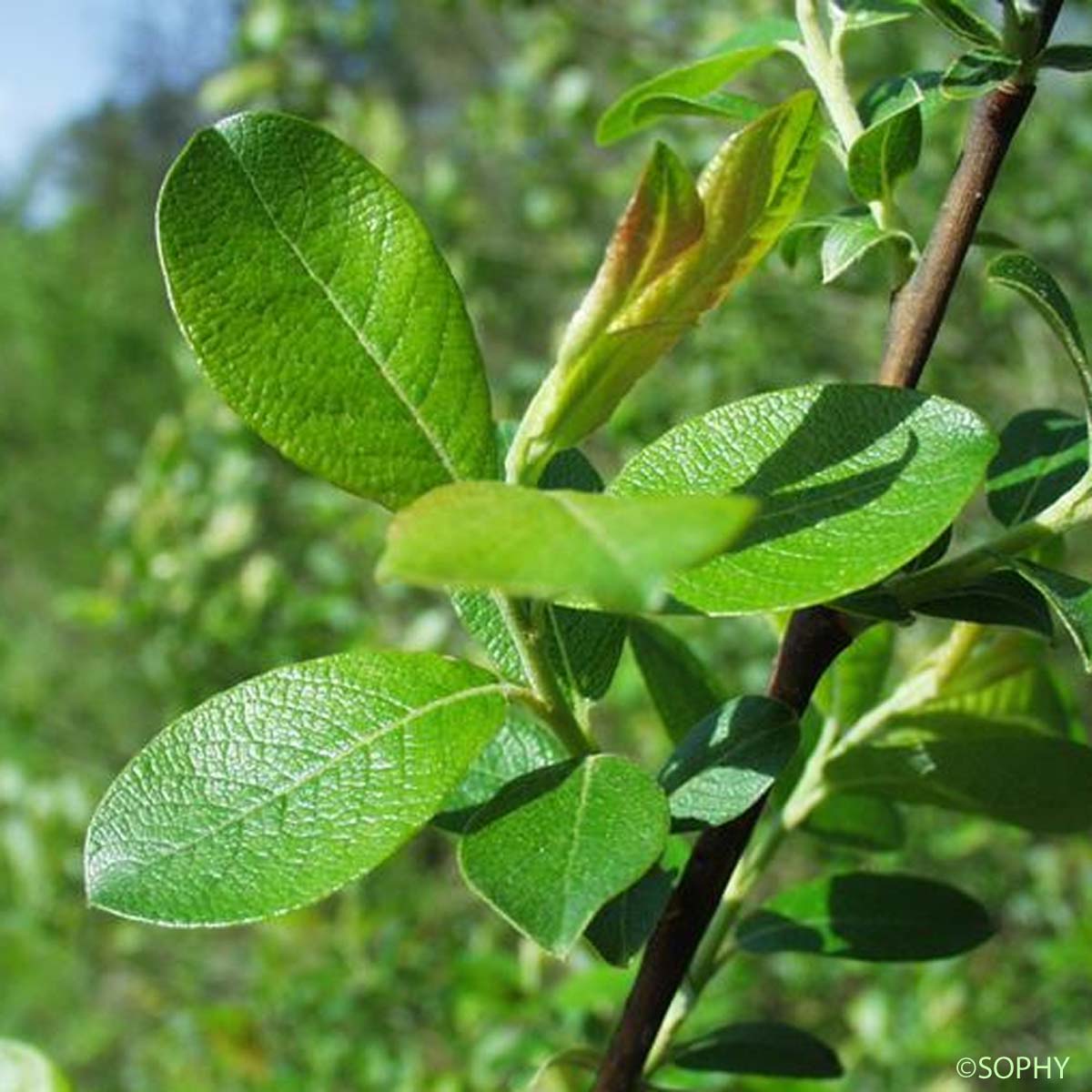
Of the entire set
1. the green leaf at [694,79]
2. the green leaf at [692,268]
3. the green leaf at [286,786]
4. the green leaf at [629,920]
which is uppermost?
the green leaf at [694,79]

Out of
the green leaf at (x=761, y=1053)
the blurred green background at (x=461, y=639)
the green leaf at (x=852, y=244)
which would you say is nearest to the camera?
the green leaf at (x=852, y=244)

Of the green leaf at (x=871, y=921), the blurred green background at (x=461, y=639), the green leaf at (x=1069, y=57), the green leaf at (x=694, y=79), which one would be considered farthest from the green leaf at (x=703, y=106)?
the blurred green background at (x=461, y=639)

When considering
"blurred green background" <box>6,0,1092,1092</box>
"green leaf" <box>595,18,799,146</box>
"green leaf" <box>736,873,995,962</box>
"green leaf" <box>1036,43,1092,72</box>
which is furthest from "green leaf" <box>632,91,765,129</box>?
"blurred green background" <box>6,0,1092,1092</box>

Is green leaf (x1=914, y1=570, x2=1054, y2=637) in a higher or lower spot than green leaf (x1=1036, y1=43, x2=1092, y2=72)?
lower

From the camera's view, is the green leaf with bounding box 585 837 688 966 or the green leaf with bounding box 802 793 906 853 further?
the green leaf with bounding box 802 793 906 853

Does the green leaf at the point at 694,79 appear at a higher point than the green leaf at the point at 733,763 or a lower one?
higher

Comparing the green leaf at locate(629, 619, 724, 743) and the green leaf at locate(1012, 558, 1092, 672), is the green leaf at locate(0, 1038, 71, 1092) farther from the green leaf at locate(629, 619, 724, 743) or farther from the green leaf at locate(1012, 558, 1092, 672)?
the green leaf at locate(1012, 558, 1092, 672)

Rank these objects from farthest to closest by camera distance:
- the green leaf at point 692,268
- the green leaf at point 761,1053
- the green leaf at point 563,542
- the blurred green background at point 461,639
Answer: the blurred green background at point 461,639 → the green leaf at point 761,1053 → the green leaf at point 692,268 → the green leaf at point 563,542

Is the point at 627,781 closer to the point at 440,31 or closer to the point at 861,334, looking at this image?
the point at 861,334

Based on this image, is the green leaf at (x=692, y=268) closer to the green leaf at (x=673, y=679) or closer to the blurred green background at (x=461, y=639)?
the green leaf at (x=673, y=679)
